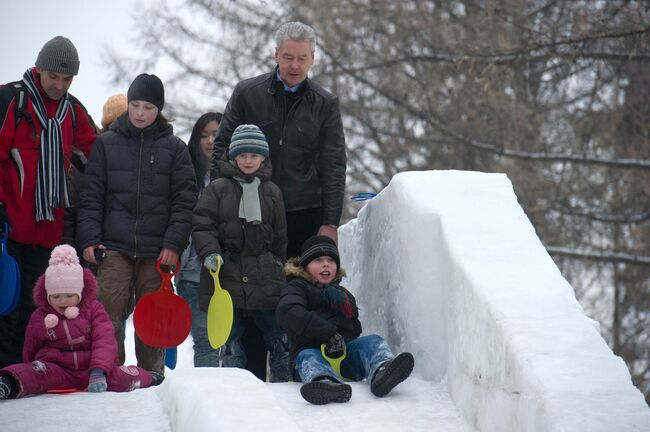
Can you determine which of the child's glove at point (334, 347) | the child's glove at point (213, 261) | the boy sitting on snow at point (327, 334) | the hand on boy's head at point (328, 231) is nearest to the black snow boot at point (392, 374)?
the boy sitting on snow at point (327, 334)

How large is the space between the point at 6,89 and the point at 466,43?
7.60m

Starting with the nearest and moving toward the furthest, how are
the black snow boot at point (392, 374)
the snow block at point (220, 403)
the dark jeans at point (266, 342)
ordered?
1. the snow block at point (220, 403)
2. the black snow boot at point (392, 374)
3. the dark jeans at point (266, 342)

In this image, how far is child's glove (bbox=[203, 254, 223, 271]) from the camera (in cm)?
532

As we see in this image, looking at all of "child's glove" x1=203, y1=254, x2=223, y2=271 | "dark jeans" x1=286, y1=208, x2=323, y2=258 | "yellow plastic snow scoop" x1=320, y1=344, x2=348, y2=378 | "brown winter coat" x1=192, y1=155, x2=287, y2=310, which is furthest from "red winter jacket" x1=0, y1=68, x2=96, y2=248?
"yellow plastic snow scoop" x1=320, y1=344, x2=348, y2=378

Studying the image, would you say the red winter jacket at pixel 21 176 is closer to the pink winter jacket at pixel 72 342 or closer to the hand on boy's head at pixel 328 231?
the pink winter jacket at pixel 72 342

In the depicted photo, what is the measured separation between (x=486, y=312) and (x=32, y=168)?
8.51ft

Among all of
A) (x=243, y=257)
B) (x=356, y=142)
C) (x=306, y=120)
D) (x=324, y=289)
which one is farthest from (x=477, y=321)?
(x=356, y=142)

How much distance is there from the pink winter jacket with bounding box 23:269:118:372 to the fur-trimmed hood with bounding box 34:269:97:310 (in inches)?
1.2

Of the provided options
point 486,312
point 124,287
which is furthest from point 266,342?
point 486,312

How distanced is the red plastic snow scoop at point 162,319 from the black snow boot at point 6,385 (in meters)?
0.83

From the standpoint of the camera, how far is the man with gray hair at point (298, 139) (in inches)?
233

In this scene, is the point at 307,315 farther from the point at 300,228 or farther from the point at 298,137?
the point at 298,137

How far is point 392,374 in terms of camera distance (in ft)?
15.6

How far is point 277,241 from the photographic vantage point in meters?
5.66
